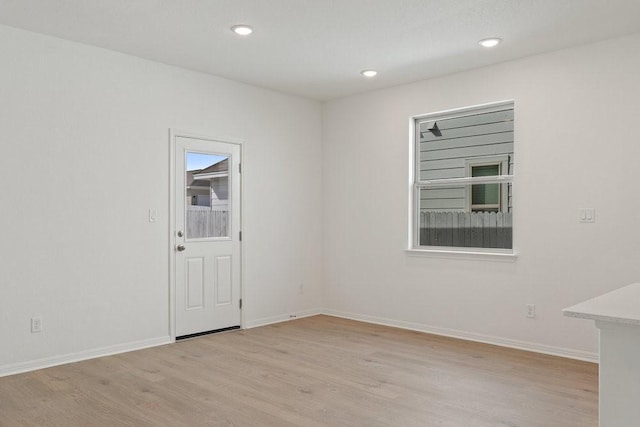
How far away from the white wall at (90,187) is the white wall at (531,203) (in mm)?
1372

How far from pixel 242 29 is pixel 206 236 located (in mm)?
2153

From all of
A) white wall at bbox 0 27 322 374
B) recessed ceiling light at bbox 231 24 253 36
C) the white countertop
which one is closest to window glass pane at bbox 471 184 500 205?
white wall at bbox 0 27 322 374

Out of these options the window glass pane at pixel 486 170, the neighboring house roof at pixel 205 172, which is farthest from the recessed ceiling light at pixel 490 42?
the neighboring house roof at pixel 205 172

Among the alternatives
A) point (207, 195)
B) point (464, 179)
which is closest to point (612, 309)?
point (464, 179)

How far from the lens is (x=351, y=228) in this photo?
6094 mm

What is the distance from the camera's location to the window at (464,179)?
194 inches

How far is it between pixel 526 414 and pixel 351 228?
327 centimetres

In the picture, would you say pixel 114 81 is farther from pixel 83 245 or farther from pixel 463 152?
pixel 463 152

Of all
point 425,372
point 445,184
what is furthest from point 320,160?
point 425,372

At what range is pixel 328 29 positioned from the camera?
399 centimetres

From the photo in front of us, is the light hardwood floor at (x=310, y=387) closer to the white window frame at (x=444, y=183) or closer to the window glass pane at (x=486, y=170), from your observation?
the white window frame at (x=444, y=183)

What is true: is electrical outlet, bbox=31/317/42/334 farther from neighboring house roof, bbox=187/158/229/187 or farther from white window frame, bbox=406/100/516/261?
white window frame, bbox=406/100/516/261

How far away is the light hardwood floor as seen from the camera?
3.06 metres

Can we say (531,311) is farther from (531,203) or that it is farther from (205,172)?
(205,172)
